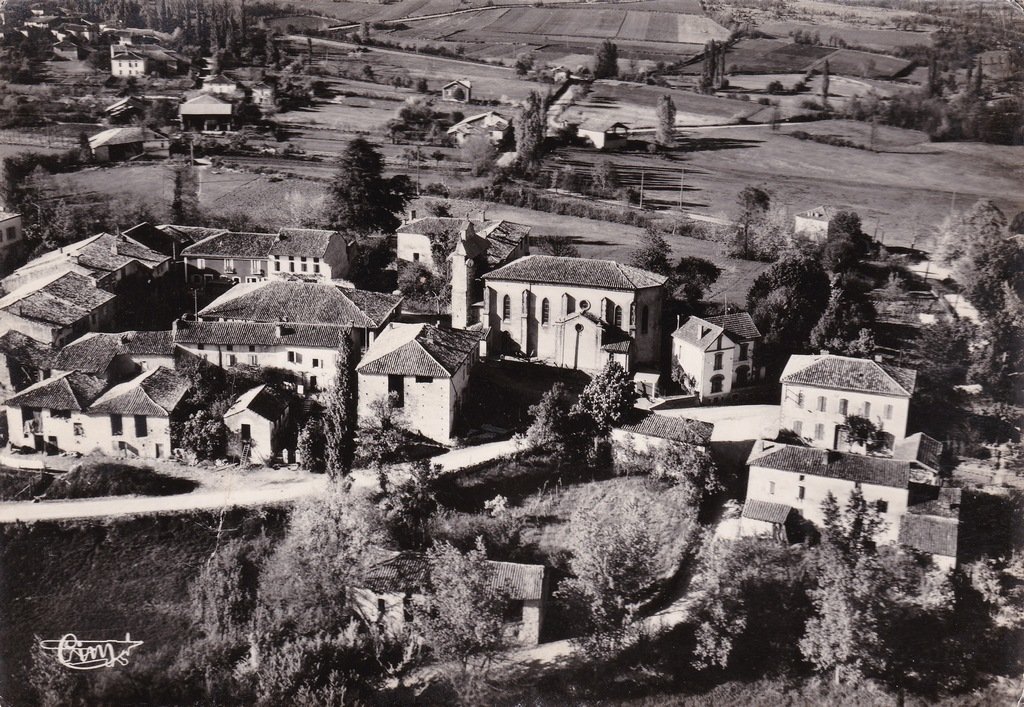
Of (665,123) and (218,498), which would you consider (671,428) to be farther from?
(218,498)

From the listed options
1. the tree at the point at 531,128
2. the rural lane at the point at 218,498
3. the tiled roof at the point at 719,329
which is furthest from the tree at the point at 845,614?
the tree at the point at 531,128

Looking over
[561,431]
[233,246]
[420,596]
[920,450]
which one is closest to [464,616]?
[420,596]

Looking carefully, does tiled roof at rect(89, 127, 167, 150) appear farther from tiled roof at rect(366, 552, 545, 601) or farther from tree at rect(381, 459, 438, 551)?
tiled roof at rect(366, 552, 545, 601)

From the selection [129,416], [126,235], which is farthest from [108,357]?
[126,235]

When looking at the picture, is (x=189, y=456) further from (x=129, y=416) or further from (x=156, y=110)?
(x=156, y=110)

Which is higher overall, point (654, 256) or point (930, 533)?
point (654, 256)

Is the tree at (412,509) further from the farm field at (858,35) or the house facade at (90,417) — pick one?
the farm field at (858,35)
